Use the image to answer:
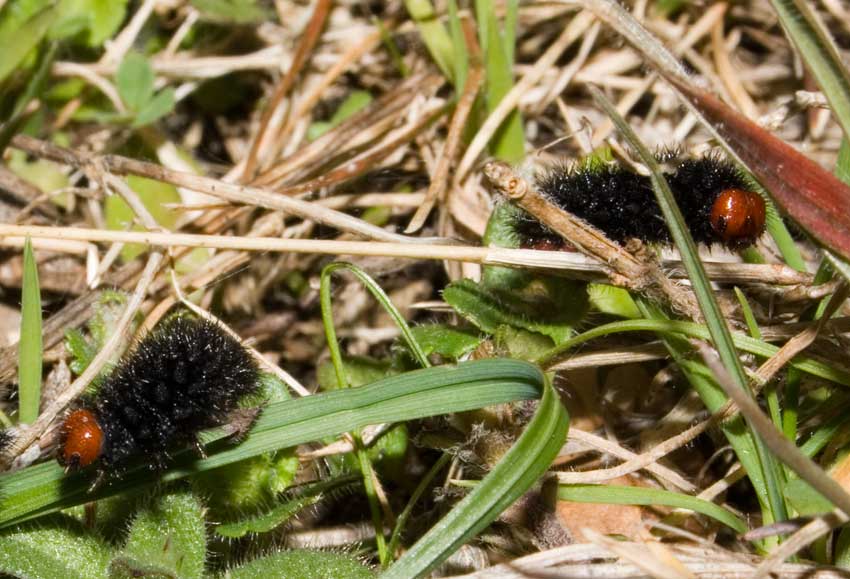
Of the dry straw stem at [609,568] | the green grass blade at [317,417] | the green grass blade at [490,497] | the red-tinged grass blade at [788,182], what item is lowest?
the dry straw stem at [609,568]

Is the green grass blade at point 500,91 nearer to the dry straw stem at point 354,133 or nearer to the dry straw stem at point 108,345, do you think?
the dry straw stem at point 354,133

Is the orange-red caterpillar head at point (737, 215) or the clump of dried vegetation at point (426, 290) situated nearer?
the clump of dried vegetation at point (426, 290)

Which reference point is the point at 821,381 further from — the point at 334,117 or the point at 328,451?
the point at 334,117

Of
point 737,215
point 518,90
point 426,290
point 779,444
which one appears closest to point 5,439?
point 426,290

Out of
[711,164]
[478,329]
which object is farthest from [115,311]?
[711,164]

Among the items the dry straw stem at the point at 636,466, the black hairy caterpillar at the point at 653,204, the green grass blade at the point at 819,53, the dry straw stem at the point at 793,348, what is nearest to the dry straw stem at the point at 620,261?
the black hairy caterpillar at the point at 653,204

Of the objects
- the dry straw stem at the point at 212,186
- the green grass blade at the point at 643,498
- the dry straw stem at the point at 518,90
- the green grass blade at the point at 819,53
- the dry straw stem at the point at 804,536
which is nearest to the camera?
the dry straw stem at the point at 804,536

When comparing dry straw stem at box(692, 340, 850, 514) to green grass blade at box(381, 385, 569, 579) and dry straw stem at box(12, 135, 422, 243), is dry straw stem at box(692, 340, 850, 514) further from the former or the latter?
dry straw stem at box(12, 135, 422, 243)
